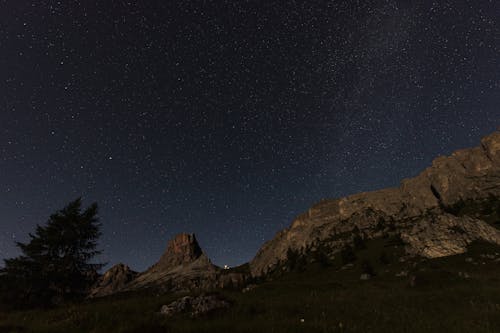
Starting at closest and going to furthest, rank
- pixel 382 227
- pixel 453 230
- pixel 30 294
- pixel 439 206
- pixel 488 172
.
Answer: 1. pixel 30 294
2. pixel 453 230
3. pixel 382 227
4. pixel 439 206
5. pixel 488 172

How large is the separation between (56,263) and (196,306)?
2930cm

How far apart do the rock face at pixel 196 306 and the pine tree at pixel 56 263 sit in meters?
27.2

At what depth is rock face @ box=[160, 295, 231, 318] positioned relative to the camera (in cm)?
845

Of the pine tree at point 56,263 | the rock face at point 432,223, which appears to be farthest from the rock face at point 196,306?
the rock face at point 432,223

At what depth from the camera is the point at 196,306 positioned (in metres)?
8.83

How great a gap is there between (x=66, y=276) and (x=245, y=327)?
3107 cm

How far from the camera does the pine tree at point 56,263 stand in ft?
93.8

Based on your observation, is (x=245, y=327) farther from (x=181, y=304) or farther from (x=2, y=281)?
(x=2, y=281)

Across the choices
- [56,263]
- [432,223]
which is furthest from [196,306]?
[432,223]

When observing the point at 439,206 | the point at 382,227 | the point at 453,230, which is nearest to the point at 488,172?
the point at 439,206

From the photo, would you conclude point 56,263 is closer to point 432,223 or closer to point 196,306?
point 196,306

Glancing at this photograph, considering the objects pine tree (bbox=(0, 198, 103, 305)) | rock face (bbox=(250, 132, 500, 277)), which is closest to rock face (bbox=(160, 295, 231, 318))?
pine tree (bbox=(0, 198, 103, 305))

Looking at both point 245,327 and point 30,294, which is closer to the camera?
point 245,327

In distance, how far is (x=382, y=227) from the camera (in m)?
135
